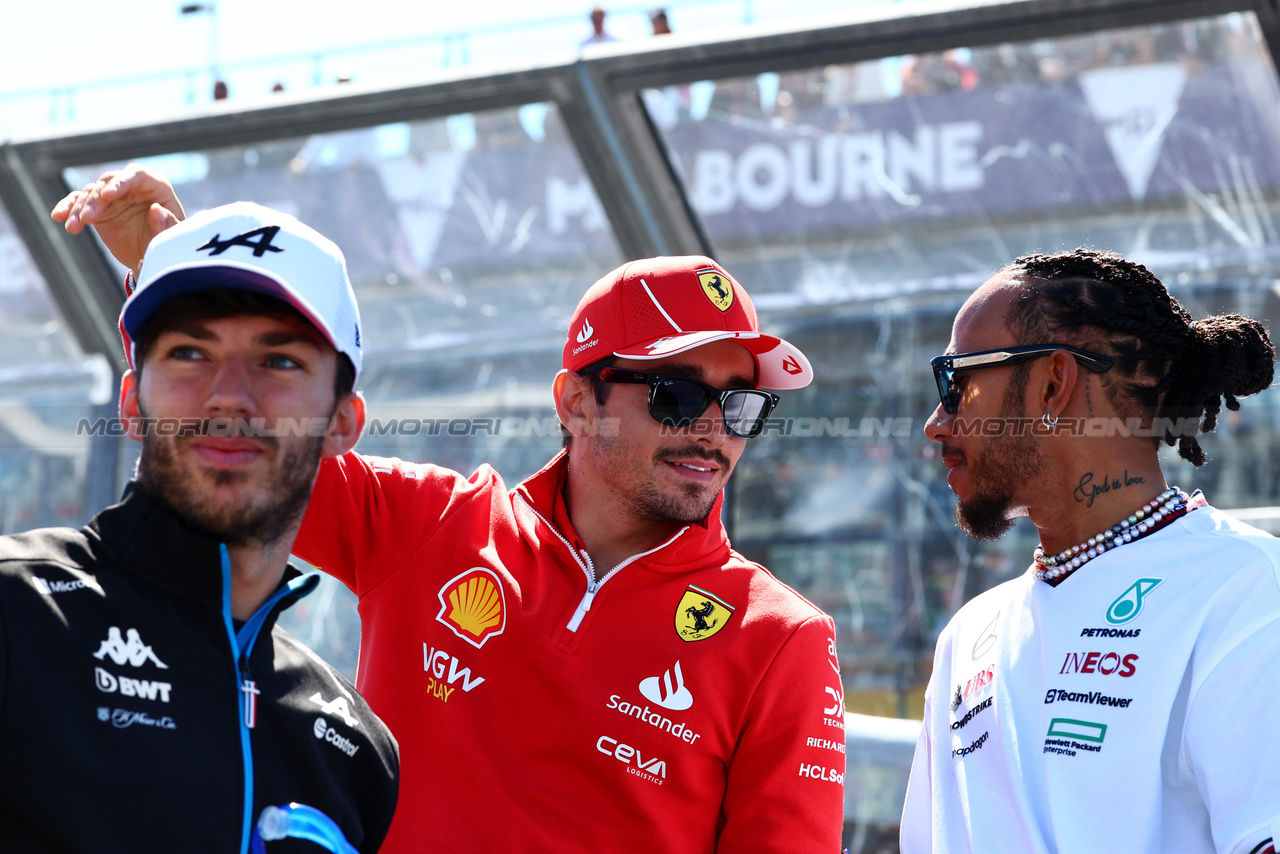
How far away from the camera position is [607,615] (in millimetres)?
2303

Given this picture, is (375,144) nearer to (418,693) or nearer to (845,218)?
(845,218)

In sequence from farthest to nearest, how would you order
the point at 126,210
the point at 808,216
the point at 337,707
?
the point at 808,216 < the point at 126,210 < the point at 337,707

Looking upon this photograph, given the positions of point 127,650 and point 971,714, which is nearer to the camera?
point 127,650

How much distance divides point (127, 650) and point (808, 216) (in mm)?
2934

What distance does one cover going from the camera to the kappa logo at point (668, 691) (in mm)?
2205

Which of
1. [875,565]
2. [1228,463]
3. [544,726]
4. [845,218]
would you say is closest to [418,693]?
[544,726]

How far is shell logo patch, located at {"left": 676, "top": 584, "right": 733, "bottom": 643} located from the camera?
2.29 m

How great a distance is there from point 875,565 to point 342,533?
2.04 m

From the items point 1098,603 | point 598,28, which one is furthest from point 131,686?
point 598,28

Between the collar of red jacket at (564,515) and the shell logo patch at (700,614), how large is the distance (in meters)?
0.09

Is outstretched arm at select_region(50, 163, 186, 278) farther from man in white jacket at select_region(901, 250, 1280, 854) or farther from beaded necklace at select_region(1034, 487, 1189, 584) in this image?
beaded necklace at select_region(1034, 487, 1189, 584)

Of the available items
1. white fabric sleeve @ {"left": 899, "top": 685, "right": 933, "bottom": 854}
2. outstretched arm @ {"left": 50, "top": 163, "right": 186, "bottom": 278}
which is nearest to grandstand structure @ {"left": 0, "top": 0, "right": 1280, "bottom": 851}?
white fabric sleeve @ {"left": 899, "top": 685, "right": 933, "bottom": 854}

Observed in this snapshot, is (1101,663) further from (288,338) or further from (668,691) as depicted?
(288,338)

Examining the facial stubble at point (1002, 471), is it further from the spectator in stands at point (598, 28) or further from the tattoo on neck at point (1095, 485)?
the spectator in stands at point (598, 28)
